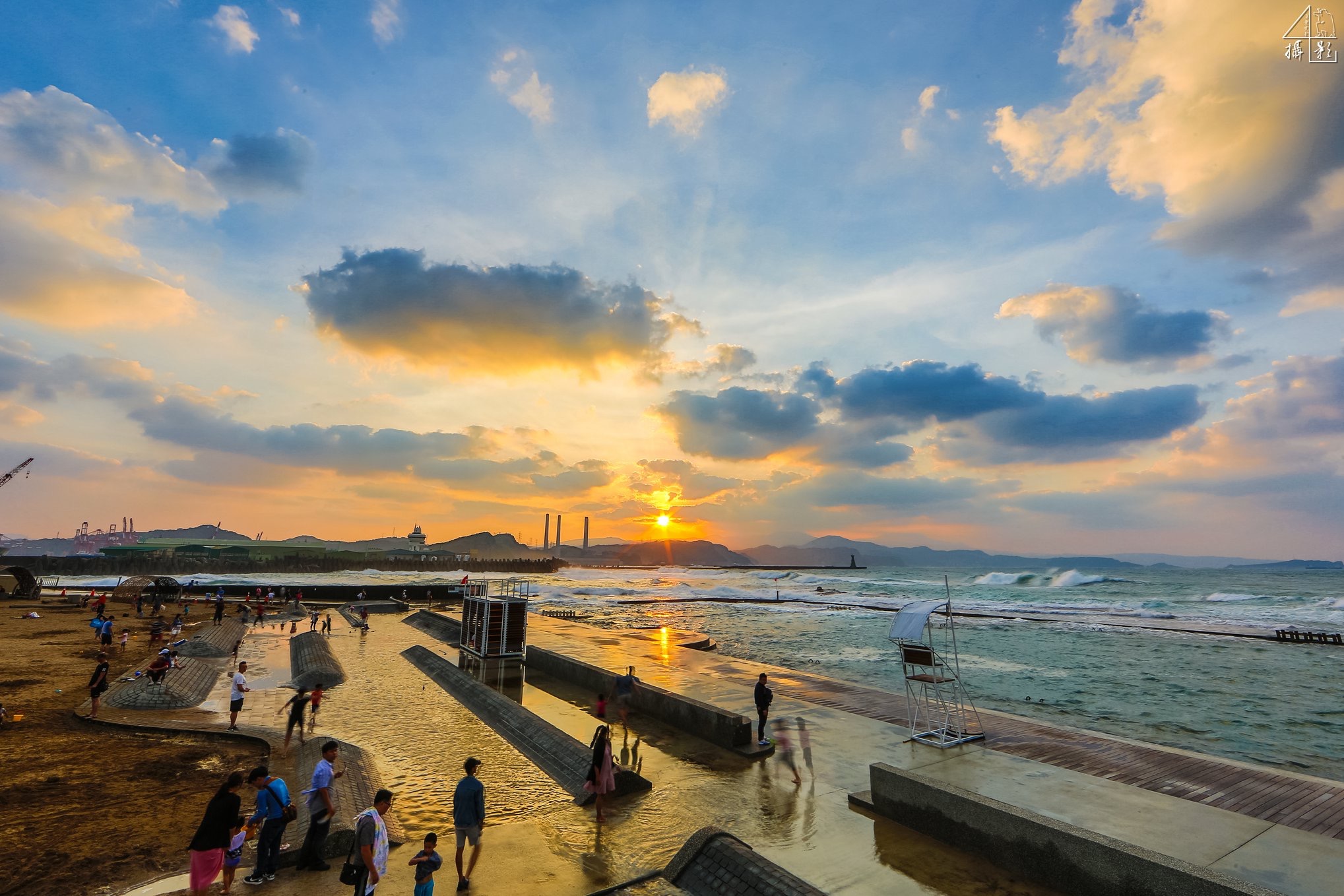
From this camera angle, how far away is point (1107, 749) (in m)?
13.2

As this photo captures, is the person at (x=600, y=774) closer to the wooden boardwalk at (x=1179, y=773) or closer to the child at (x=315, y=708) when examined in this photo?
the wooden boardwalk at (x=1179, y=773)

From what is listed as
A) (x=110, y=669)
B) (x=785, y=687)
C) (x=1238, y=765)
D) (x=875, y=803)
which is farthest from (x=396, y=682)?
(x=1238, y=765)

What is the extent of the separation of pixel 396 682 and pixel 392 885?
52.2ft

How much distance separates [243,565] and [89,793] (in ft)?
452

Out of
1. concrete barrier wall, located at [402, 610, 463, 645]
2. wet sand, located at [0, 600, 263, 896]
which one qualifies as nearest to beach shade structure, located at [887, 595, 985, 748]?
wet sand, located at [0, 600, 263, 896]

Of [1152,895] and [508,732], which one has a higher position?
[1152,895]

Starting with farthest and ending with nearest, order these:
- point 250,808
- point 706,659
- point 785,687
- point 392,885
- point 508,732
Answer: point 706,659 < point 785,687 < point 508,732 < point 250,808 < point 392,885

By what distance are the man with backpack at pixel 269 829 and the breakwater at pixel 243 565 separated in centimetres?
9165

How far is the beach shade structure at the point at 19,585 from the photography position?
47.6 m

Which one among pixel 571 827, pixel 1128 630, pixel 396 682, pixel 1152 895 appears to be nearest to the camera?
pixel 1152 895

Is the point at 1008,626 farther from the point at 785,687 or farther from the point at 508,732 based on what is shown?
the point at 508,732

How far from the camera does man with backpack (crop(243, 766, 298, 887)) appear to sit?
8086mm

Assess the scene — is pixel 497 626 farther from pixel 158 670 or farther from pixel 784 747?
pixel 784 747

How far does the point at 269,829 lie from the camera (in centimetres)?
812
